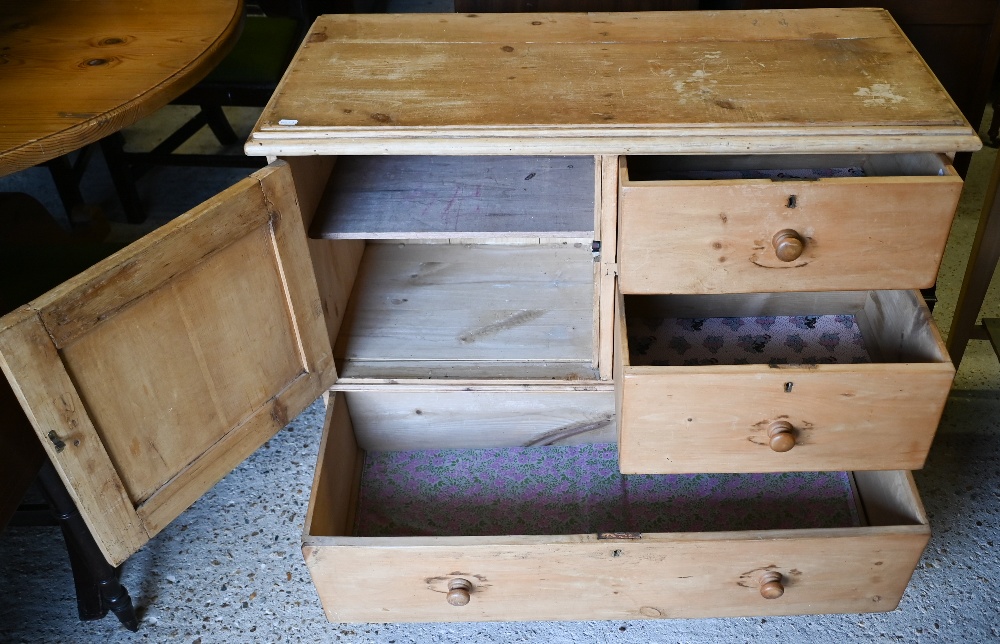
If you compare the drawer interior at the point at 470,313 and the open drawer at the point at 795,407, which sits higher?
the open drawer at the point at 795,407

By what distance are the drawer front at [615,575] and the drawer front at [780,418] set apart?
118 mm

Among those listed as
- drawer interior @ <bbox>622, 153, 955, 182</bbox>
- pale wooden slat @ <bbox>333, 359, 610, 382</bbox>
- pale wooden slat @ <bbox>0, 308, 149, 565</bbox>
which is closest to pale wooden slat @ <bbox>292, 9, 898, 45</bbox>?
drawer interior @ <bbox>622, 153, 955, 182</bbox>

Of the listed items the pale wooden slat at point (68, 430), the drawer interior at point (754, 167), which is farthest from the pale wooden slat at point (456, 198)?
the pale wooden slat at point (68, 430)

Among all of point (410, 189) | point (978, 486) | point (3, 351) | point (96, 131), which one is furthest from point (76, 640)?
point (978, 486)

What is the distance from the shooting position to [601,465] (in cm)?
162

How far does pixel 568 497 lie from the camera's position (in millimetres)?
1568

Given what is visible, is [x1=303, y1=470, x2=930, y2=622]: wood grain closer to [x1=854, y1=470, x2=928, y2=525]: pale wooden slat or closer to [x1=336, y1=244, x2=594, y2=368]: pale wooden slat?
[x1=854, y1=470, x2=928, y2=525]: pale wooden slat

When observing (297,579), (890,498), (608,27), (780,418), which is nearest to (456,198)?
(608,27)

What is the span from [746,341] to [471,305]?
52 centimetres

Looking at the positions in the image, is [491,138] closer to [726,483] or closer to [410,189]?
[410,189]

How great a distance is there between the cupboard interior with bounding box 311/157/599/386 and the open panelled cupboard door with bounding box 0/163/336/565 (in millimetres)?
146

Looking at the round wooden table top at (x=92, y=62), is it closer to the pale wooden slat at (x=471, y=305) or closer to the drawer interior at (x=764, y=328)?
the pale wooden slat at (x=471, y=305)

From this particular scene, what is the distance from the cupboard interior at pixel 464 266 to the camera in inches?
54.5

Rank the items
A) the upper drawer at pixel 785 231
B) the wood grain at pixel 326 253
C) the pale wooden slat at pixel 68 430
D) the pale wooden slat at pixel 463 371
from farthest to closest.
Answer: the pale wooden slat at pixel 463 371 < the wood grain at pixel 326 253 < the upper drawer at pixel 785 231 < the pale wooden slat at pixel 68 430
